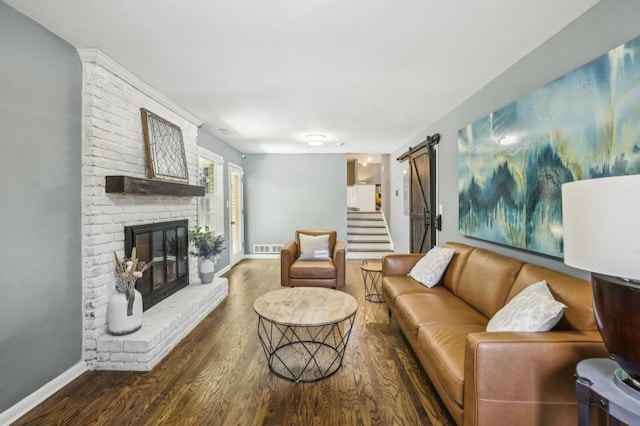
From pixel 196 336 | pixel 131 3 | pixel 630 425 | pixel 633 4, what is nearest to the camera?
pixel 630 425

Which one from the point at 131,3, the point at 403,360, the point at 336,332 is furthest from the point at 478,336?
the point at 131,3

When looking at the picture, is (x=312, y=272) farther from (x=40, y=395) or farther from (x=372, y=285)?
(x=40, y=395)

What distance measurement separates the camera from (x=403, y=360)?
7.80 ft

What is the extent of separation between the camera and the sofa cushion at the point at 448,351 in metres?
1.49

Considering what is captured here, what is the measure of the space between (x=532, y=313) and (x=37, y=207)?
9.98ft

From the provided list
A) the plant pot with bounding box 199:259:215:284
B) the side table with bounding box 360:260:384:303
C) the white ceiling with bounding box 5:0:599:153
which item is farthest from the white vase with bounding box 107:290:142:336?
the side table with bounding box 360:260:384:303

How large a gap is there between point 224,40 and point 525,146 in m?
2.33

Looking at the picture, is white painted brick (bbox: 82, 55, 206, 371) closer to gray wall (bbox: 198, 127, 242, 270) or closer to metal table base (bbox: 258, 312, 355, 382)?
metal table base (bbox: 258, 312, 355, 382)

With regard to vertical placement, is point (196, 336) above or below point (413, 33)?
below

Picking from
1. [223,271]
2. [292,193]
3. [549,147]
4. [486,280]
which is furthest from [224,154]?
[549,147]

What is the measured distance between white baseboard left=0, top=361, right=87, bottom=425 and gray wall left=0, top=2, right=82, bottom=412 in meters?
0.03

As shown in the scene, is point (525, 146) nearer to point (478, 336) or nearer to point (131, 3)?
point (478, 336)

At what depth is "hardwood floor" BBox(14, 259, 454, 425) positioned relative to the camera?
1.75 metres

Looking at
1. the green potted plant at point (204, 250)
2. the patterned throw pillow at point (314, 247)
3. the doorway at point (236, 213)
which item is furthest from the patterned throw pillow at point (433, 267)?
the doorway at point (236, 213)
